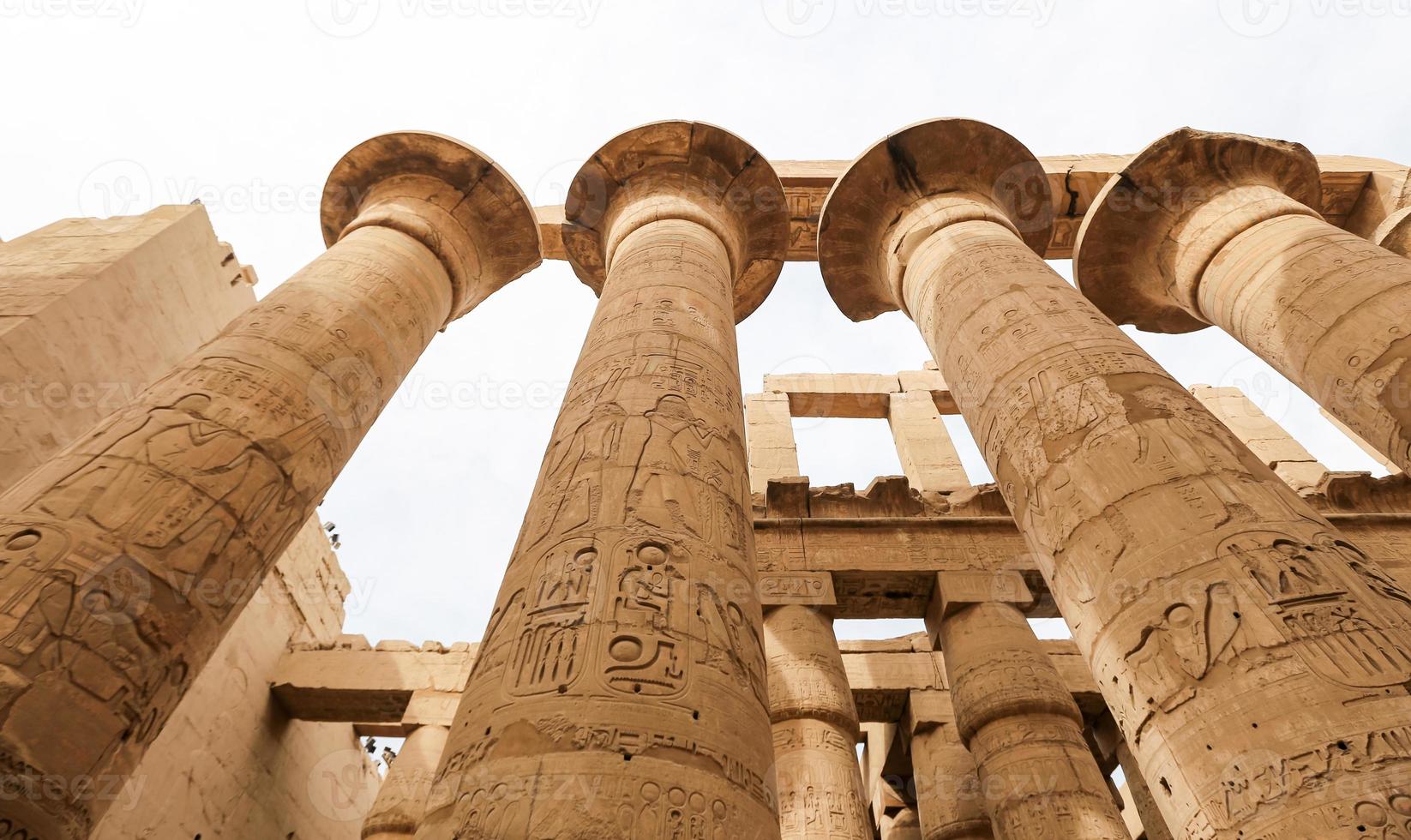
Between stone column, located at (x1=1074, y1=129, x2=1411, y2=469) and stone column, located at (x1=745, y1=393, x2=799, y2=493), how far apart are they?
14.5ft

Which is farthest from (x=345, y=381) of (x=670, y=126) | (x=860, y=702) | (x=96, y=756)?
(x=860, y=702)

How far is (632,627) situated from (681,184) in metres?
5.66

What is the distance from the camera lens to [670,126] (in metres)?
7.71

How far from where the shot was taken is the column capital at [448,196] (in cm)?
778

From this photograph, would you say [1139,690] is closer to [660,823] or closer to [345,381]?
[660,823]

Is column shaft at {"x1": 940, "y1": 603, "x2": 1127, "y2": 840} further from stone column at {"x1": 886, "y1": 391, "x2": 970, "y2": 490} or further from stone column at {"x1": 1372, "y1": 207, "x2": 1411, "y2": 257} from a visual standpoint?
stone column at {"x1": 1372, "y1": 207, "x2": 1411, "y2": 257}

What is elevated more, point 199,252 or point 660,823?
point 199,252

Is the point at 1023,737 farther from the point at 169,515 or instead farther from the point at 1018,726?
the point at 169,515

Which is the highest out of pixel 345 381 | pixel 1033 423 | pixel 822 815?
pixel 345 381

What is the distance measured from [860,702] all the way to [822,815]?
2.76 m

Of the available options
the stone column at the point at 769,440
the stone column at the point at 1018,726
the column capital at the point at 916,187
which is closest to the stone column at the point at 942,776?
the stone column at the point at 1018,726

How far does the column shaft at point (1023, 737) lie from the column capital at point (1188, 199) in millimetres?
3586

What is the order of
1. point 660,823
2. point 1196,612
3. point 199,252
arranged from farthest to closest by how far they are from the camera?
point 199,252 < point 1196,612 < point 660,823

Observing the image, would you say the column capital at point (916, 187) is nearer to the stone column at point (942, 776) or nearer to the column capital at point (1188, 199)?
the column capital at point (1188, 199)
